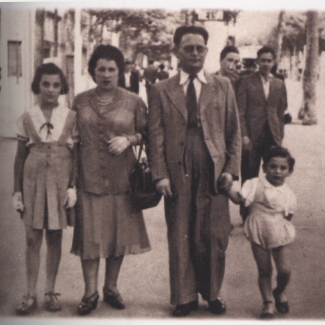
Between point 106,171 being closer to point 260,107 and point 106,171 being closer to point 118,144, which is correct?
point 118,144

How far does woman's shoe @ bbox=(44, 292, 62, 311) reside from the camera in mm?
3410

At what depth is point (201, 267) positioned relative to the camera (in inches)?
132

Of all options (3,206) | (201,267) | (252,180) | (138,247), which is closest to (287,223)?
(252,180)

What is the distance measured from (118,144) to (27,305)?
102cm

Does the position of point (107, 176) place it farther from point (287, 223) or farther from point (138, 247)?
point (287, 223)

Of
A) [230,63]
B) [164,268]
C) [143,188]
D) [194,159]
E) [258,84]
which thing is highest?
[230,63]

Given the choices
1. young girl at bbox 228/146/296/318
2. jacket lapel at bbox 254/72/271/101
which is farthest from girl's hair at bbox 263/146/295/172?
jacket lapel at bbox 254/72/271/101

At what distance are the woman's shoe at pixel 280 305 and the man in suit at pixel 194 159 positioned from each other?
0.32 meters

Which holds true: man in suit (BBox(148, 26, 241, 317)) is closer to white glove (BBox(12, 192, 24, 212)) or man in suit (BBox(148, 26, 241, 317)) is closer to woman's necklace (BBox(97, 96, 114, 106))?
woman's necklace (BBox(97, 96, 114, 106))

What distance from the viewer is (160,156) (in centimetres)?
330

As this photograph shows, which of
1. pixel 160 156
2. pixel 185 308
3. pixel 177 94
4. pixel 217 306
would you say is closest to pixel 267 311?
pixel 217 306

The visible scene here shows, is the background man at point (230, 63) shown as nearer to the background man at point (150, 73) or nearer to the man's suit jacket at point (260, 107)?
the man's suit jacket at point (260, 107)

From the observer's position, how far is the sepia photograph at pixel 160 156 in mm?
3320


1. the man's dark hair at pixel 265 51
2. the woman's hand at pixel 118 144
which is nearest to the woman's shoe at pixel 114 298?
the woman's hand at pixel 118 144
